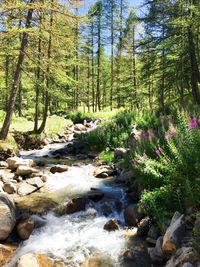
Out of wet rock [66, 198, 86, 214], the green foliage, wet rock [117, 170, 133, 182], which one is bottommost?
wet rock [66, 198, 86, 214]

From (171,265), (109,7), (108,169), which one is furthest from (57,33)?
(109,7)

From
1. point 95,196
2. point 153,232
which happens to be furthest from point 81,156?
point 153,232

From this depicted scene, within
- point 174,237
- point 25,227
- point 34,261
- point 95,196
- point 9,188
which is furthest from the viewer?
point 9,188

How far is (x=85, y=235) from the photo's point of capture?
622cm

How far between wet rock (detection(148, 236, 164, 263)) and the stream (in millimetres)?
135

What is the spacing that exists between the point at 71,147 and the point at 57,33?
5.49m

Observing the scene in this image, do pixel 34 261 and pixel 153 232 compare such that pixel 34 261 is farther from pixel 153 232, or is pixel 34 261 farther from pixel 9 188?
pixel 9 188

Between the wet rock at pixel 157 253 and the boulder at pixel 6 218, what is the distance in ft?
8.79

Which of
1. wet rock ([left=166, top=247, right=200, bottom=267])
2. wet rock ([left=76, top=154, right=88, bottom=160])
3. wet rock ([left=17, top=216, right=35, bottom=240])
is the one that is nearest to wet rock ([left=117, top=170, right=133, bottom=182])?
wet rock ([left=17, top=216, right=35, bottom=240])

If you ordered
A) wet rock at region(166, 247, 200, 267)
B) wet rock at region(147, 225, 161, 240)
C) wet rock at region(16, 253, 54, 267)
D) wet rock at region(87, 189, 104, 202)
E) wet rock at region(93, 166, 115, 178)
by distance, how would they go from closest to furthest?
wet rock at region(166, 247, 200, 267)
wet rock at region(16, 253, 54, 267)
wet rock at region(147, 225, 161, 240)
wet rock at region(87, 189, 104, 202)
wet rock at region(93, 166, 115, 178)

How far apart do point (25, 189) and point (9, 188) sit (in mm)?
417

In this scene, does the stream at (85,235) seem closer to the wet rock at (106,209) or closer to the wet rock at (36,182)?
the wet rock at (106,209)

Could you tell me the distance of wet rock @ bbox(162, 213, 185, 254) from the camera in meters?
4.53

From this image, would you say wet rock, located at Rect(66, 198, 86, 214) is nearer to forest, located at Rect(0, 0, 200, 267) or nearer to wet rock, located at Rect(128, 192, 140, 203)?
forest, located at Rect(0, 0, 200, 267)
